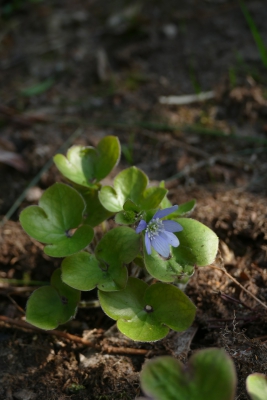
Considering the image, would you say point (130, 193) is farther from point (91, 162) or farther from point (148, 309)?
point (148, 309)

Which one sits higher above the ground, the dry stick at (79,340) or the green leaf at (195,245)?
the green leaf at (195,245)

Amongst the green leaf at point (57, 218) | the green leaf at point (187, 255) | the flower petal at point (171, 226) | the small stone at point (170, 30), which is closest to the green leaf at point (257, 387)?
the green leaf at point (187, 255)

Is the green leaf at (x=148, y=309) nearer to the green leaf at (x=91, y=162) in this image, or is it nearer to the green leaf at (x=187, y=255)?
the green leaf at (x=187, y=255)

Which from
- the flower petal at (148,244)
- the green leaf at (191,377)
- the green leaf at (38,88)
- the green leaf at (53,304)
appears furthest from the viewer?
the green leaf at (38,88)

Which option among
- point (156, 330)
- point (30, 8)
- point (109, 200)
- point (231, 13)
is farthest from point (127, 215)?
point (30, 8)

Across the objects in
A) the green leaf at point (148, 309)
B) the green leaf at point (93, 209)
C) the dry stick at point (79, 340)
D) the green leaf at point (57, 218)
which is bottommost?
the dry stick at point (79, 340)

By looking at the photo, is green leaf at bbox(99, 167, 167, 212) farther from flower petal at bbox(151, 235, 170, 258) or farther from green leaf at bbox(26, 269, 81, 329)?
green leaf at bbox(26, 269, 81, 329)
